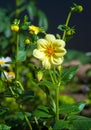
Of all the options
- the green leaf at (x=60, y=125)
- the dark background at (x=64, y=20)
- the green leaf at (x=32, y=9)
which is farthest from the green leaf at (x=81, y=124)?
the dark background at (x=64, y=20)

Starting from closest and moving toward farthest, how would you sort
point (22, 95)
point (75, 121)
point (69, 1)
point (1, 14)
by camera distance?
point (75, 121) → point (22, 95) → point (1, 14) → point (69, 1)

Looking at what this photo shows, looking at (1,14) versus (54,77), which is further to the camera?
(1,14)

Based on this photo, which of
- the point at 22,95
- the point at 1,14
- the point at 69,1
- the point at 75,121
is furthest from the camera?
the point at 69,1

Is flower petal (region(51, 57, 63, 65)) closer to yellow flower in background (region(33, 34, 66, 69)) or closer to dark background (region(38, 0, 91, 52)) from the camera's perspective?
yellow flower in background (region(33, 34, 66, 69))

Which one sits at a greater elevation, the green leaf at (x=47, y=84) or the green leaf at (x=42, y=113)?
the green leaf at (x=47, y=84)

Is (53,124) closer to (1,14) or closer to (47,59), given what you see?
(47,59)

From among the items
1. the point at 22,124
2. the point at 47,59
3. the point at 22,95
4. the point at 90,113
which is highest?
the point at 47,59

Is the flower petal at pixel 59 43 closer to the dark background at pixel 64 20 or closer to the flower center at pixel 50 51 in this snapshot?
the flower center at pixel 50 51

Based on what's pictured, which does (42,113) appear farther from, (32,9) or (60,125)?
(32,9)

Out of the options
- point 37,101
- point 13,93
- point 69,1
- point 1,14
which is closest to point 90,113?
point 37,101
